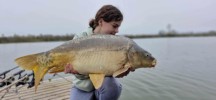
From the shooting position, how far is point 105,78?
3705 mm

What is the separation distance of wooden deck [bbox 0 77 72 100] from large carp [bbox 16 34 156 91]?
3.84 meters

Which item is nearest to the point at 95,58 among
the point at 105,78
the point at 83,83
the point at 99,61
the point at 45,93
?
the point at 99,61

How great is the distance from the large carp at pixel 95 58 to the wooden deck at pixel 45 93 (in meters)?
3.84

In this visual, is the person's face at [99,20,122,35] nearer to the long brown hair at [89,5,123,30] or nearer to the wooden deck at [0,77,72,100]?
the long brown hair at [89,5,123,30]

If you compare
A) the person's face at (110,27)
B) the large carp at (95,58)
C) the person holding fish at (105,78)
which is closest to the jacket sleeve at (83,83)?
the person holding fish at (105,78)

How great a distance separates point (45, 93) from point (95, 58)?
15.5 ft

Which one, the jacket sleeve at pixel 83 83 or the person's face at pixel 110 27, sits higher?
the person's face at pixel 110 27

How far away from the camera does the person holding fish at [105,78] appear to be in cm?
362

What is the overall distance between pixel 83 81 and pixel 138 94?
18.7ft

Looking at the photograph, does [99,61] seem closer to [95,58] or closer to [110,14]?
[95,58]

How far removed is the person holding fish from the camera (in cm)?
362

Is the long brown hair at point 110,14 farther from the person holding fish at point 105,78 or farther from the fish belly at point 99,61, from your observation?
the fish belly at point 99,61

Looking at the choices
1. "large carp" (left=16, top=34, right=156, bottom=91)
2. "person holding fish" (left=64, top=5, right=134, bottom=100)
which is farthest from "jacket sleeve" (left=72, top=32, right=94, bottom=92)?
"large carp" (left=16, top=34, right=156, bottom=91)

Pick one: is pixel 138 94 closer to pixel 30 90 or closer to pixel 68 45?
pixel 30 90
